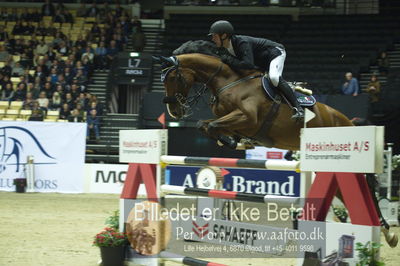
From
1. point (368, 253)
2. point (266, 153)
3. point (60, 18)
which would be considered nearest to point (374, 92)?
point (266, 153)

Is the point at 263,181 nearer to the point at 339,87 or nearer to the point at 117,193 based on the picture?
the point at 117,193

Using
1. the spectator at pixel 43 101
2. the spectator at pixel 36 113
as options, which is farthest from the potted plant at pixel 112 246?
the spectator at pixel 43 101

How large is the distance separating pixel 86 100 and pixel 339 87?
6857 millimetres

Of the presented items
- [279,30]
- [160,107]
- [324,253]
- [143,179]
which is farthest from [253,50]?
[279,30]

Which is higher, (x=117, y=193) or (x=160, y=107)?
(x=160, y=107)

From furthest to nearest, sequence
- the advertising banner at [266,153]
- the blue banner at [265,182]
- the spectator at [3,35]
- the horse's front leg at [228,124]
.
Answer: the spectator at [3,35]
the advertising banner at [266,153]
the blue banner at [265,182]
the horse's front leg at [228,124]

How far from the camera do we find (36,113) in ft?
52.8

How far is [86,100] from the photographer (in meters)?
16.8

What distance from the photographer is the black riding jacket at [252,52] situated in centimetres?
650

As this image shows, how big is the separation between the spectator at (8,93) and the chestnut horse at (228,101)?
38.7 feet

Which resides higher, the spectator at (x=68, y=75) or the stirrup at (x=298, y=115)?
the spectator at (x=68, y=75)

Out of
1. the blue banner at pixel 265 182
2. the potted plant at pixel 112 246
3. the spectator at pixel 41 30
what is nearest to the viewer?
the potted plant at pixel 112 246

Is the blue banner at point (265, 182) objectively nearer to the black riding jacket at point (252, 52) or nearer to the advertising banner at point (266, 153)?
the advertising banner at point (266, 153)

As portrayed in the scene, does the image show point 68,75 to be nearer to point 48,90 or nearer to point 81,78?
point 81,78
